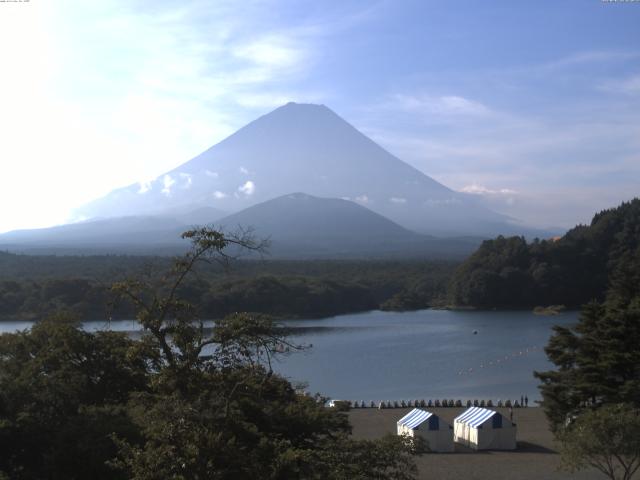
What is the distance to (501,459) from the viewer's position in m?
9.40

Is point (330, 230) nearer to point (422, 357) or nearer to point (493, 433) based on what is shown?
point (422, 357)

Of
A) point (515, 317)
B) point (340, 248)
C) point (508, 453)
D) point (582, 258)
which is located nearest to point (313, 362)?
point (508, 453)

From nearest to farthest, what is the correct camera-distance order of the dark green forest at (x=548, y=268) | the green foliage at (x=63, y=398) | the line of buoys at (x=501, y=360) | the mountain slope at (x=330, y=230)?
the green foliage at (x=63, y=398), the line of buoys at (x=501, y=360), the dark green forest at (x=548, y=268), the mountain slope at (x=330, y=230)

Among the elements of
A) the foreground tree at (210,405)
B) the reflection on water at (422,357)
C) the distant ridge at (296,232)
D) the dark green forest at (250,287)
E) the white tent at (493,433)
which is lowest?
the reflection on water at (422,357)

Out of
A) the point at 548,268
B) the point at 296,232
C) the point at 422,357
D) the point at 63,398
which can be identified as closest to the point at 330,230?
the point at 296,232

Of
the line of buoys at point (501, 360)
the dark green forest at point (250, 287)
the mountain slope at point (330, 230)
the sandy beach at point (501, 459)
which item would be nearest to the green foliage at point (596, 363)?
the sandy beach at point (501, 459)

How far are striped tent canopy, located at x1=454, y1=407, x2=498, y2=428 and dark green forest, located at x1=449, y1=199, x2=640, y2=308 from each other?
23056mm

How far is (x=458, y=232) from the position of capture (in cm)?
11444

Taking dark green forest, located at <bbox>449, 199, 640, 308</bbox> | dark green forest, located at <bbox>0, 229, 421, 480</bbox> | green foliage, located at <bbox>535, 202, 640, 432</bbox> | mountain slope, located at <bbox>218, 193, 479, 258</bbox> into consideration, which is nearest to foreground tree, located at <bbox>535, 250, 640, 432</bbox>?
green foliage, located at <bbox>535, 202, 640, 432</bbox>

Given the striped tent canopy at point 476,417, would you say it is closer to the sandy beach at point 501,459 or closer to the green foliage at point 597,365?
the sandy beach at point 501,459

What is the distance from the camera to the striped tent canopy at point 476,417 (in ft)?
32.8

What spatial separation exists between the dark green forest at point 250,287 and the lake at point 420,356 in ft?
4.29

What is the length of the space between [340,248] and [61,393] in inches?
2806

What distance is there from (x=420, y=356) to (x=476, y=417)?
32.3 feet
